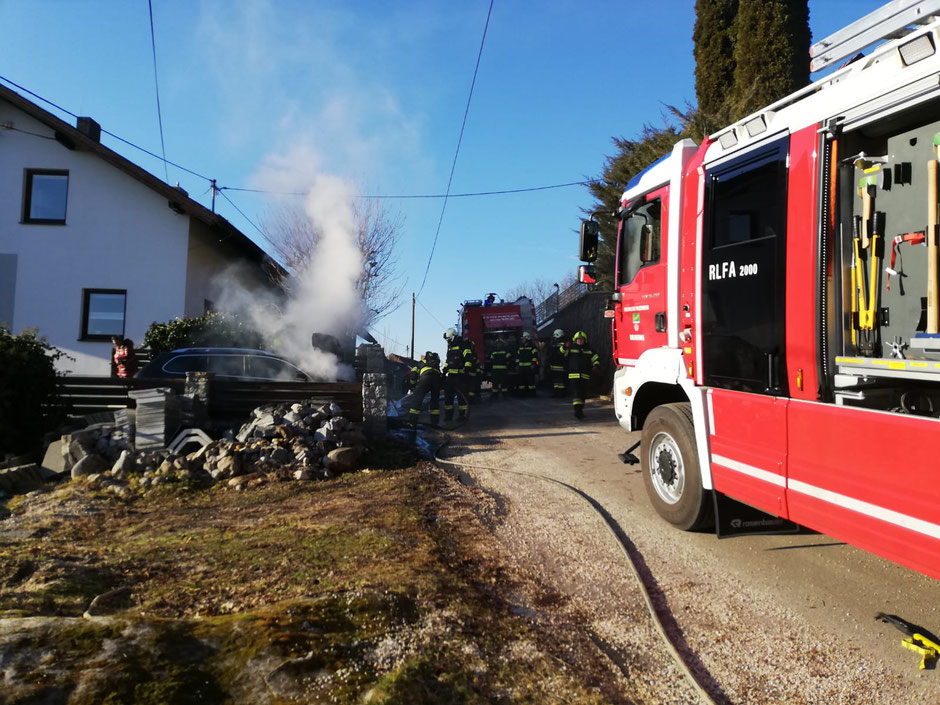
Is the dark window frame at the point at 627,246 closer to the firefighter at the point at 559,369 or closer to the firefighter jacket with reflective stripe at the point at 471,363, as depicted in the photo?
the firefighter jacket with reflective stripe at the point at 471,363

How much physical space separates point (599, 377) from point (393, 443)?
9.37 m

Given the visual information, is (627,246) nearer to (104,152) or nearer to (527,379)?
(527,379)

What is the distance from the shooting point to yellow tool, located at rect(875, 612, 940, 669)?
9.55 ft

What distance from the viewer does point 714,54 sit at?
16.3 meters

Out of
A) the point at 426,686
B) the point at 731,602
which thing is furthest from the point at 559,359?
the point at 426,686

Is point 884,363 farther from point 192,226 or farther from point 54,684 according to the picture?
point 192,226

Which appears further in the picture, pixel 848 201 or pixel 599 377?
pixel 599 377

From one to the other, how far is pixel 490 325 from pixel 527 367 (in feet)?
10.5

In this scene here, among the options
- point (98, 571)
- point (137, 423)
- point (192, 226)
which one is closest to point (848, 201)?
point (98, 571)

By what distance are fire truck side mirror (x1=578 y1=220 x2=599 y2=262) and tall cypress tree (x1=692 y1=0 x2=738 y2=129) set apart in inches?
460

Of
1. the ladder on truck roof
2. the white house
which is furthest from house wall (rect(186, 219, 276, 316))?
the ladder on truck roof

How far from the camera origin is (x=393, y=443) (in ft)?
27.9

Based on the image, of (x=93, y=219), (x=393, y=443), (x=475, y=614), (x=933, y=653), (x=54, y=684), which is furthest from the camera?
(x=93, y=219)

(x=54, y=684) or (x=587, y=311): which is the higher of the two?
(x=587, y=311)
